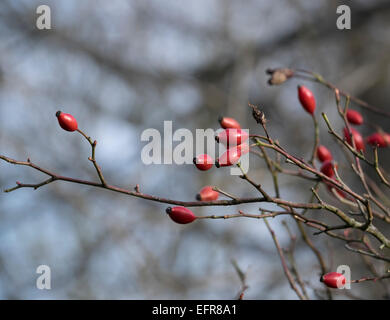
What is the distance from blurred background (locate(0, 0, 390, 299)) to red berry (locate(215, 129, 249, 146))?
376 cm

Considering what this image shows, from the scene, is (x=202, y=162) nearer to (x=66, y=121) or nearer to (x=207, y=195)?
(x=207, y=195)

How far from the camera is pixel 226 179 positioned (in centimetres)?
505

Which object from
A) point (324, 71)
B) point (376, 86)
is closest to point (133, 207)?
point (324, 71)

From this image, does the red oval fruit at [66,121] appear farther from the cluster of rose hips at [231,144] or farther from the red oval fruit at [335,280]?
the red oval fruit at [335,280]

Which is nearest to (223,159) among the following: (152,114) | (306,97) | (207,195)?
(207,195)

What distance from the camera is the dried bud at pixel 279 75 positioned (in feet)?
4.97

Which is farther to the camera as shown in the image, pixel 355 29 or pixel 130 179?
pixel 355 29

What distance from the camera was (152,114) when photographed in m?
6.35

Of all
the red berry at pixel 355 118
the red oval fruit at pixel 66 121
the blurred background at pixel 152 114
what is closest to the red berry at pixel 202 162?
the red oval fruit at pixel 66 121

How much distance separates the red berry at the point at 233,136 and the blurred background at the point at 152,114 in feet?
12.3

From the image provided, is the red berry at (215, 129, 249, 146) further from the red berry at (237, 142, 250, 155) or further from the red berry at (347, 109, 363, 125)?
the red berry at (347, 109, 363, 125)

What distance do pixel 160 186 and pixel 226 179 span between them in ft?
3.41
